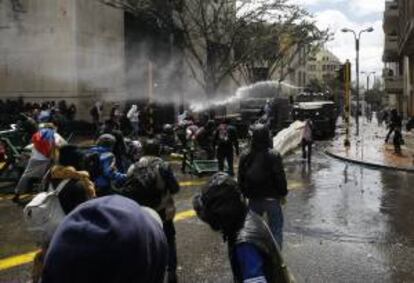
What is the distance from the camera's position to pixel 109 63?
102 feet

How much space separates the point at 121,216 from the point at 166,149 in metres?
18.2

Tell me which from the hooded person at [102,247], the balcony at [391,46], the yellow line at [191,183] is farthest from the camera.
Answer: the balcony at [391,46]

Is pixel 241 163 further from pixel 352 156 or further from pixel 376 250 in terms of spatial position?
pixel 352 156

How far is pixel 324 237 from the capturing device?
891 cm

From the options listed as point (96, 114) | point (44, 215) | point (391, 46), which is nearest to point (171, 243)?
point (44, 215)

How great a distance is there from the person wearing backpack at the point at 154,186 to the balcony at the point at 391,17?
71192mm

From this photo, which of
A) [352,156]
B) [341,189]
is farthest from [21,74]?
[341,189]

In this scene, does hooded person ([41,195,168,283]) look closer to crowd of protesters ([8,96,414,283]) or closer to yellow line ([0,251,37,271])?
crowd of protesters ([8,96,414,283])

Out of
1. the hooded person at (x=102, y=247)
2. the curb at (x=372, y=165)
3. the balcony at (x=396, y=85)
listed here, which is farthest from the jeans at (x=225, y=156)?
the balcony at (x=396, y=85)

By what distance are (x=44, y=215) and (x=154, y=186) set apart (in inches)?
38.5

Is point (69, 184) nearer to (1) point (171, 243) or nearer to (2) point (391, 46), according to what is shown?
(1) point (171, 243)

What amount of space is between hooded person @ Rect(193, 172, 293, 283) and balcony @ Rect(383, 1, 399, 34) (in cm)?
7384

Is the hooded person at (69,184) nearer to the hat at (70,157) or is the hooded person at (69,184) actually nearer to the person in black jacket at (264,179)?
the hat at (70,157)

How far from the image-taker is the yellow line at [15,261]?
744cm
